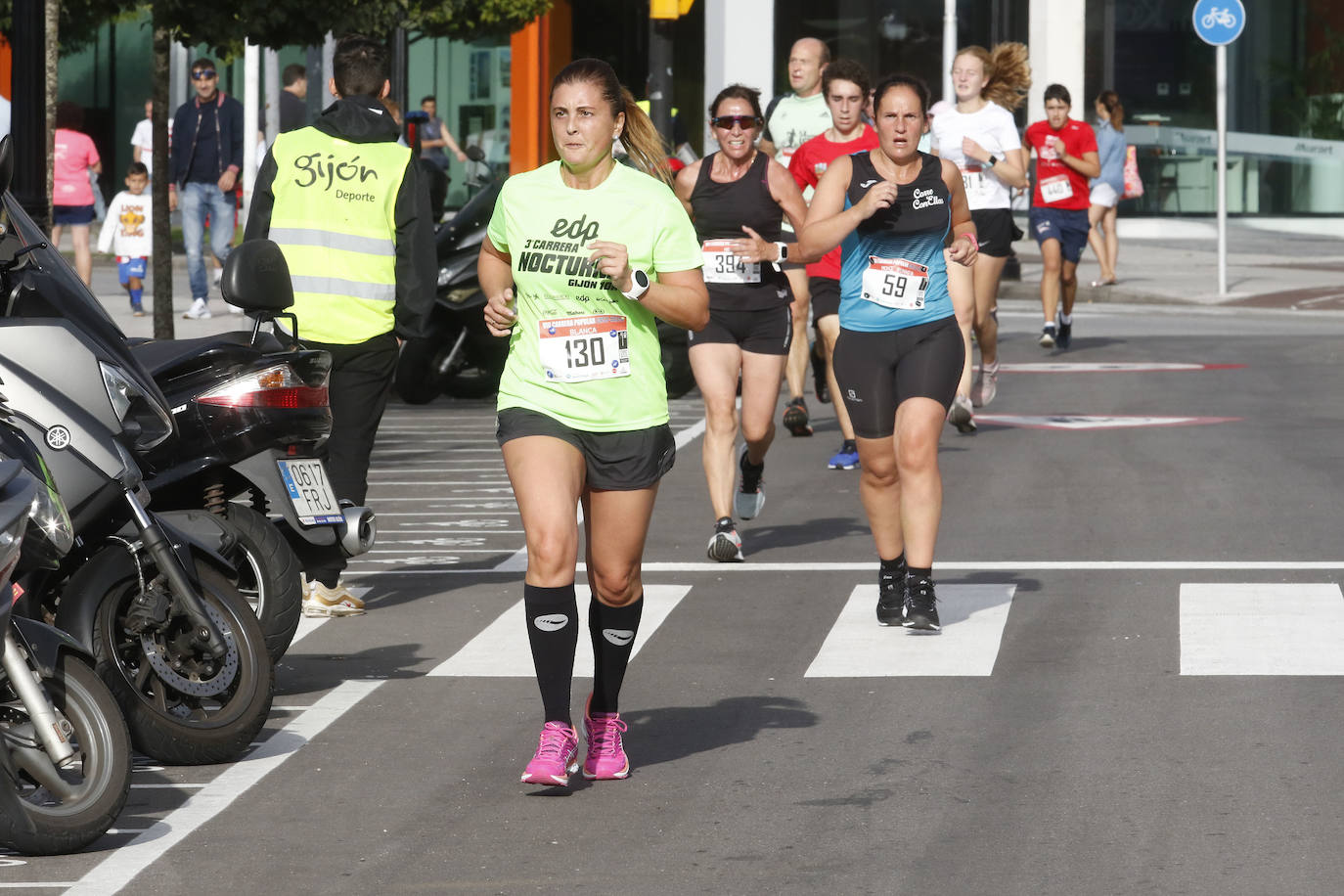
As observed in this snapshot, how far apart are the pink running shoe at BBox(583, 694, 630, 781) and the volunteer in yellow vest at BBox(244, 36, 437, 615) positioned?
2467 mm

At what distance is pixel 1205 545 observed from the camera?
1000cm

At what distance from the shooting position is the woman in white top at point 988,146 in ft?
45.0

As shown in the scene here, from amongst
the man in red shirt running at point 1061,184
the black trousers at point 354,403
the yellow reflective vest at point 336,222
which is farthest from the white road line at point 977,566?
the man in red shirt running at point 1061,184

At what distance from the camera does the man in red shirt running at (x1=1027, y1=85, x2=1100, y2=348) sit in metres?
18.0

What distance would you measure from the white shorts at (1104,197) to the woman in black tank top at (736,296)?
1658 cm

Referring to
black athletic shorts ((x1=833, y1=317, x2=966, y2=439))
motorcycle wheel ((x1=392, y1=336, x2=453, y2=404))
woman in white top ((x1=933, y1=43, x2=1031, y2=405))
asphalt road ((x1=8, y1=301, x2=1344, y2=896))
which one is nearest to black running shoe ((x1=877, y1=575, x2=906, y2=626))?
asphalt road ((x1=8, y1=301, x2=1344, y2=896))

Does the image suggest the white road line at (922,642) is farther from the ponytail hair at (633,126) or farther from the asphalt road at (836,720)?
the ponytail hair at (633,126)

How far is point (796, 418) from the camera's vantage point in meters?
14.0

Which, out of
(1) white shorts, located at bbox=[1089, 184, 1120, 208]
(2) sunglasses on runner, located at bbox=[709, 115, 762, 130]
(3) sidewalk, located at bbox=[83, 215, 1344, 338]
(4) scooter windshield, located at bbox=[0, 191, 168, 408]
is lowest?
(3) sidewalk, located at bbox=[83, 215, 1344, 338]

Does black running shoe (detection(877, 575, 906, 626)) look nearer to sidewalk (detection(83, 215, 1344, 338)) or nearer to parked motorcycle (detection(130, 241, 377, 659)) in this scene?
parked motorcycle (detection(130, 241, 377, 659))

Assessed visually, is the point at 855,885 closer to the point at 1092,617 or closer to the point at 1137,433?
the point at 1092,617

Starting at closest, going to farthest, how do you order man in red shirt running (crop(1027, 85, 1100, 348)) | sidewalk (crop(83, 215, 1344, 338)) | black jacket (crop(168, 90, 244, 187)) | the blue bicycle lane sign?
man in red shirt running (crop(1027, 85, 1100, 348)), black jacket (crop(168, 90, 244, 187)), sidewalk (crop(83, 215, 1344, 338)), the blue bicycle lane sign

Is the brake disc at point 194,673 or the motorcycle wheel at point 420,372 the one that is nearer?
the brake disc at point 194,673

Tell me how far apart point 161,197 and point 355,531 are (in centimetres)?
883
